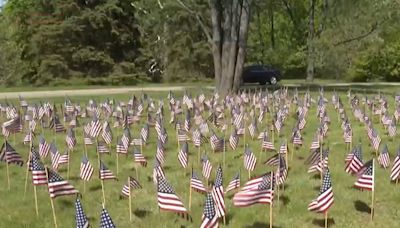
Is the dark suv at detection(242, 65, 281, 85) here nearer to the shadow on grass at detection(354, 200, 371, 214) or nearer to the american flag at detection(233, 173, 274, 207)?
the shadow on grass at detection(354, 200, 371, 214)

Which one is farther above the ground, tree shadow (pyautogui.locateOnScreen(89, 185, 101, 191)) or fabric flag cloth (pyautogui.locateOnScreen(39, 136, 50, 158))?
fabric flag cloth (pyautogui.locateOnScreen(39, 136, 50, 158))

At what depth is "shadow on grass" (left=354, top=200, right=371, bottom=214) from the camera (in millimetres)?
7805

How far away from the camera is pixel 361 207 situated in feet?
25.9

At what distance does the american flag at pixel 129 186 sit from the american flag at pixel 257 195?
4.52ft

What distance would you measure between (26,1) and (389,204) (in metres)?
58.4

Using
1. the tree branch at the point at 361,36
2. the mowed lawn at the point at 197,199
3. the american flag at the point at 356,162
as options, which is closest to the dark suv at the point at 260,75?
the tree branch at the point at 361,36

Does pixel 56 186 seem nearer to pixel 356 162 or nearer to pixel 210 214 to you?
pixel 210 214

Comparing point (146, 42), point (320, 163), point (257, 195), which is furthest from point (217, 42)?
point (146, 42)

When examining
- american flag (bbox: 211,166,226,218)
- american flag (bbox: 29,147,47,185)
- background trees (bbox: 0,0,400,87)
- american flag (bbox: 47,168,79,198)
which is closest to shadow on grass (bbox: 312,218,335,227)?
american flag (bbox: 211,166,226,218)

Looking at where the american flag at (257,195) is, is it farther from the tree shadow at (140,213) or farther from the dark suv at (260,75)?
the dark suv at (260,75)

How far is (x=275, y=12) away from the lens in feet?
201

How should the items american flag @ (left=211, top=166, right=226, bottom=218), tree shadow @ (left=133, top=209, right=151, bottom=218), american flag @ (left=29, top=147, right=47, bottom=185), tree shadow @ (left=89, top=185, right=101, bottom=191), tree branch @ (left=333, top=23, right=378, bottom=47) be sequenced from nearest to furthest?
american flag @ (left=211, top=166, right=226, bottom=218) < american flag @ (left=29, top=147, right=47, bottom=185) < tree shadow @ (left=133, top=209, right=151, bottom=218) < tree shadow @ (left=89, top=185, right=101, bottom=191) < tree branch @ (left=333, top=23, right=378, bottom=47)

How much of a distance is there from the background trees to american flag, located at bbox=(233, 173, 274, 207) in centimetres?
3104

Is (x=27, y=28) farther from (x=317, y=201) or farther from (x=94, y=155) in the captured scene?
(x=317, y=201)
